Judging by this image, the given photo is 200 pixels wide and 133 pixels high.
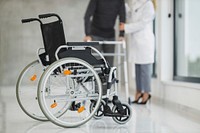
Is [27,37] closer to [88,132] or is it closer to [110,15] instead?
[110,15]

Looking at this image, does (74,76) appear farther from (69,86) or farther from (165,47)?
(165,47)

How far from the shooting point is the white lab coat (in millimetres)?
3945

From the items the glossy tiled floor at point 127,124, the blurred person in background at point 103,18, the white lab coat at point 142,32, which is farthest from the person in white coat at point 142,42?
Answer: the glossy tiled floor at point 127,124

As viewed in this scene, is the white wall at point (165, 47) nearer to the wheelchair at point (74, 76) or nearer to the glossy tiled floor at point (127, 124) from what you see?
the glossy tiled floor at point (127, 124)

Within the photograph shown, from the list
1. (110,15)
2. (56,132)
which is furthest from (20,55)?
(56,132)

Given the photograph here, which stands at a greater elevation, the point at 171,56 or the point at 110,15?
the point at 110,15

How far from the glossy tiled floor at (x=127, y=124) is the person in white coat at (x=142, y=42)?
2.06 feet

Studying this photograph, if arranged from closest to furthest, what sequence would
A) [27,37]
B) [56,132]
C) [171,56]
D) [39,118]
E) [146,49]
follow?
[56,132]
[39,118]
[146,49]
[171,56]
[27,37]

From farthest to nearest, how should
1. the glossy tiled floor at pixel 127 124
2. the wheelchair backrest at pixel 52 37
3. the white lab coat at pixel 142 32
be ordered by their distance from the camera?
the white lab coat at pixel 142 32 < the wheelchair backrest at pixel 52 37 < the glossy tiled floor at pixel 127 124

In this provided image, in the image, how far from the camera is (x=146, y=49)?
3.98 metres

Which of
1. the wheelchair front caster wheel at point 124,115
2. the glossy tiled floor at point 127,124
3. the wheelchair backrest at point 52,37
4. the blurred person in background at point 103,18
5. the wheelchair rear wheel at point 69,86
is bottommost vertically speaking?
the glossy tiled floor at point 127,124

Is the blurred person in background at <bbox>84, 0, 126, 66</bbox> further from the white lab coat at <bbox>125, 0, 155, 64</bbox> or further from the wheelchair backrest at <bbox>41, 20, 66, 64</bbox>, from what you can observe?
the wheelchair backrest at <bbox>41, 20, 66, 64</bbox>

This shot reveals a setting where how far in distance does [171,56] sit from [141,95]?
0.62m

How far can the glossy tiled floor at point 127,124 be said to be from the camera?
248cm
